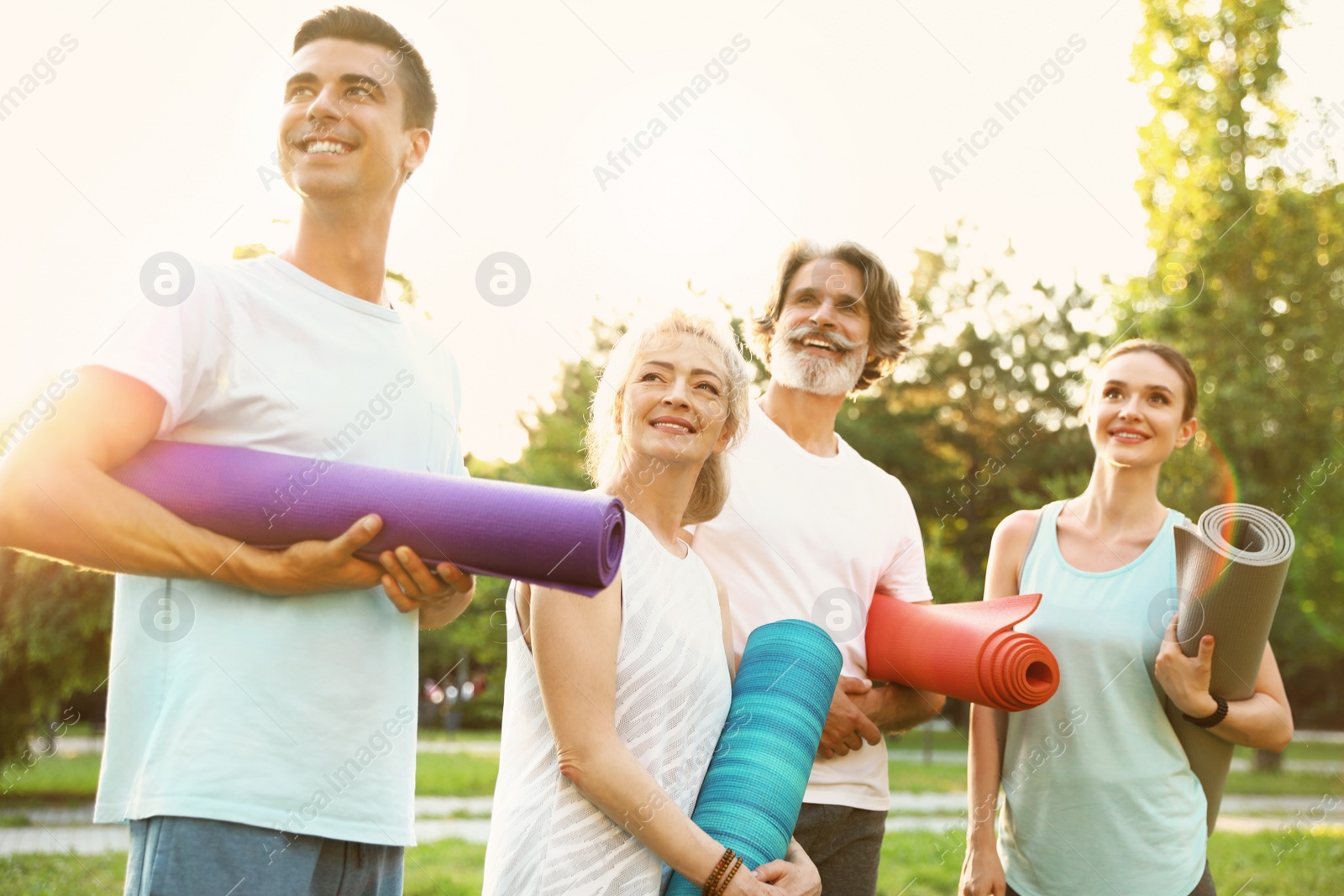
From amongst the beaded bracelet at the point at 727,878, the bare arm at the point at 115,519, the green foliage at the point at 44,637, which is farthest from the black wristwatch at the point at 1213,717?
the green foliage at the point at 44,637

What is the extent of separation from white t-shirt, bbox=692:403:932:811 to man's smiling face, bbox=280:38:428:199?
54.3 inches

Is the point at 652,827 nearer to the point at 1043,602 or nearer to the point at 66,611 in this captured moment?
the point at 1043,602

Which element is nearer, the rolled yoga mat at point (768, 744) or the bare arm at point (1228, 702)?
the rolled yoga mat at point (768, 744)

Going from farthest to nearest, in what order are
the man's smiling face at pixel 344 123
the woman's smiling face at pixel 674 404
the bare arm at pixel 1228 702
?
1. the bare arm at pixel 1228 702
2. the woman's smiling face at pixel 674 404
3. the man's smiling face at pixel 344 123

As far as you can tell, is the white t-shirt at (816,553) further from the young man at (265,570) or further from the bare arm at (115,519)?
the bare arm at (115,519)

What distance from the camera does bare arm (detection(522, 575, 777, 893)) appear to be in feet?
7.44

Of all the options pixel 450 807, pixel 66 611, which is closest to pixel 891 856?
pixel 450 807

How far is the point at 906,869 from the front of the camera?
28.0ft

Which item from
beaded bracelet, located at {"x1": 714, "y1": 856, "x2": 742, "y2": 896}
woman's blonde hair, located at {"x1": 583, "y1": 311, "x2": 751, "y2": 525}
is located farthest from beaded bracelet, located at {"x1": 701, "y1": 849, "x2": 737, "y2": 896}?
woman's blonde hair, located at {"x1": 583, "y1": 311, "x2": 751, "y2": 525}

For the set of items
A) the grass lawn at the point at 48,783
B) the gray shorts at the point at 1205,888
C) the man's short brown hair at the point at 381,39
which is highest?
the man's short brown hair at the point at 381,39

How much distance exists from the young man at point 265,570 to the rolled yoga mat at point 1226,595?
2.03m

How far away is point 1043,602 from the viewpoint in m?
3.26

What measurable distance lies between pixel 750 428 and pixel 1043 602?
1.02 meters

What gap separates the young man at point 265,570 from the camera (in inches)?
73.9
